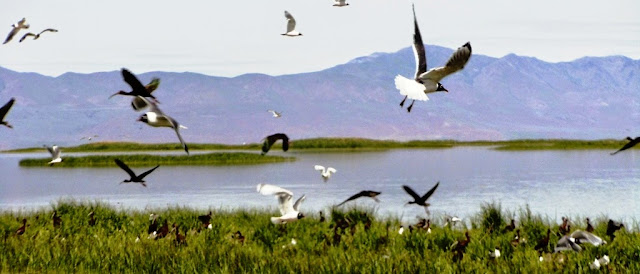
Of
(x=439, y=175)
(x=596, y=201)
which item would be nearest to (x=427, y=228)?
(x=596, y=201)

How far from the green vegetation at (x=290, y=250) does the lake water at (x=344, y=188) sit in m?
7.62

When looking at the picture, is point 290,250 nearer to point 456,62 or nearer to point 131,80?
point 131,80

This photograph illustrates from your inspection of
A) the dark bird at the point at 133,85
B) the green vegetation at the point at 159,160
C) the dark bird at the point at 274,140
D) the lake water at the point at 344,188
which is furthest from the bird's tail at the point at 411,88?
the green vegetation at the point at 159,160

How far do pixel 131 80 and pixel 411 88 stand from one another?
9.83 ft

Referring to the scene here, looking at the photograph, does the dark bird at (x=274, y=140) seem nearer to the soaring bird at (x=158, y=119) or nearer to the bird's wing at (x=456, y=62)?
the soaring bird at (x=158, y=119)

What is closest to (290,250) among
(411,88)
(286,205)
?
(286,205)

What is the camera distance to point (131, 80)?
933 cm

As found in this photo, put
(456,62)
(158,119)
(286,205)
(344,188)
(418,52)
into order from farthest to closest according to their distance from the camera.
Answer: (344,188)
(286,205)
(418,52)
(456,62)
(158,119)

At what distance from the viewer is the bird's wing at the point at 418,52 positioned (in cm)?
998

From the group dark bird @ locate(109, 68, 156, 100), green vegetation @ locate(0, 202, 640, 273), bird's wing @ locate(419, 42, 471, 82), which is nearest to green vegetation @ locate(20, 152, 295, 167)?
green vegetation @ locate(0, 202, 640, 273)

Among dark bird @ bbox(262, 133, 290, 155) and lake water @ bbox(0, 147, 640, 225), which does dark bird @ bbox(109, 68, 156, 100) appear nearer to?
dark bird @ bbox(262, 133, 290, 155)

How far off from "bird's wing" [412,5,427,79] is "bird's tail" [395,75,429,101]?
0.80 feet

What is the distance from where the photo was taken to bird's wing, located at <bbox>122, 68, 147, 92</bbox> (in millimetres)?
9305

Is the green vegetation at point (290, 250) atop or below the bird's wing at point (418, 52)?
below
